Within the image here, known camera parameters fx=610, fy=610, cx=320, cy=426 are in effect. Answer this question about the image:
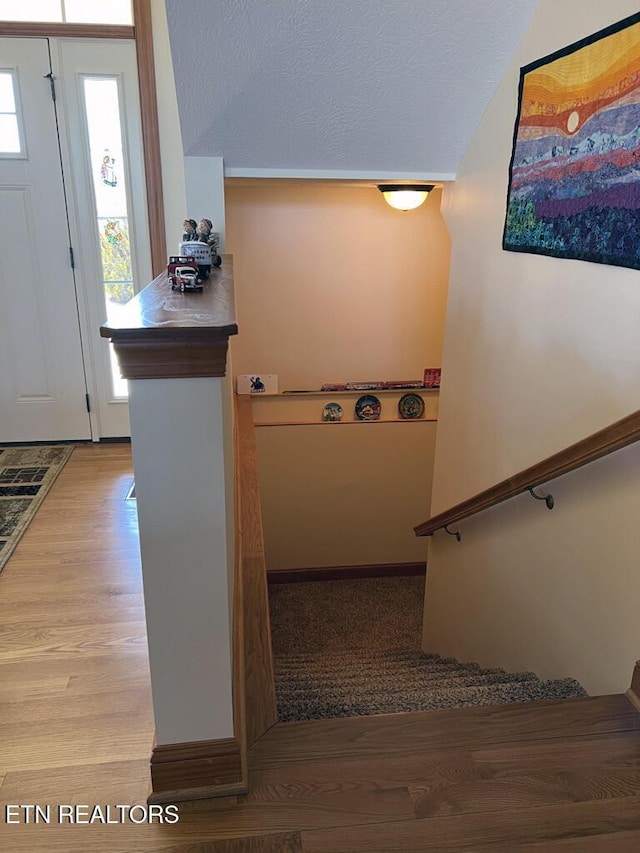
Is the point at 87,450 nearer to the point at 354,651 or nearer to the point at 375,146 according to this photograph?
the point at 354,651

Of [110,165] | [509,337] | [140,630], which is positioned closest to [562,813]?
[140,630]

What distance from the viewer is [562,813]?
1311 millimetres

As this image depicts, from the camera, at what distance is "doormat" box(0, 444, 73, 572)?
2.66 metres

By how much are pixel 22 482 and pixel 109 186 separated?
1.65 m

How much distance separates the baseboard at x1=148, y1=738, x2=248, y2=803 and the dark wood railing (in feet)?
3.79

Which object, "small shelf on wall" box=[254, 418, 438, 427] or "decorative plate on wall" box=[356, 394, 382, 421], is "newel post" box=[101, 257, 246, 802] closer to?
"small shelf on wall" box=[254, 418, 438, 427]

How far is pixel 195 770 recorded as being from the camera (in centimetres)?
132

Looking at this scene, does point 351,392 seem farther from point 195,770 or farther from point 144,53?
point 195,770

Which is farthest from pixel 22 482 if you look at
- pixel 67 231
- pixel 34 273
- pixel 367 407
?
pixel 367 407

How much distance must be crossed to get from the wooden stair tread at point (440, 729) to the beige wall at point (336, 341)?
2.85 metres

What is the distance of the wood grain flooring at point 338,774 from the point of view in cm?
125

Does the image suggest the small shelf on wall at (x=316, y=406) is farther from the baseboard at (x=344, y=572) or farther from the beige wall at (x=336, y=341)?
the baseboard at (x=344, y=572)

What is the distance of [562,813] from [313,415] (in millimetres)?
3198

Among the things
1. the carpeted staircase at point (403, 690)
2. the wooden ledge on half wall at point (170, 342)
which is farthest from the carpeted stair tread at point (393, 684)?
the wooden ledge on half wall at point (170, 342)
